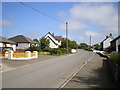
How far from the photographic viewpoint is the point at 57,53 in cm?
3575

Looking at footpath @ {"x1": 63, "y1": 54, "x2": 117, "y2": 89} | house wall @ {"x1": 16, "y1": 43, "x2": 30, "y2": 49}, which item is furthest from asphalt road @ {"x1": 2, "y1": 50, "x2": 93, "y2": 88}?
house wall @ {"x1": 16, "y1": 43, "x2": 30, "y2": 49}

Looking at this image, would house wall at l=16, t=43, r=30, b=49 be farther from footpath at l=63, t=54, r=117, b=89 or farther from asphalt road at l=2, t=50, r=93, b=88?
footpath at l=63, t=54, r=117, b=89

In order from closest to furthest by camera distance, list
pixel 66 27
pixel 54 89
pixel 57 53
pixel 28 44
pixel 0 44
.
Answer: pixel 54 89, pixel 0 44, pixel 57 53, pixel 66 27, pixel 28 44

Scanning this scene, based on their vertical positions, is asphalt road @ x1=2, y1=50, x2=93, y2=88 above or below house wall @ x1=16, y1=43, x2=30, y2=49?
below

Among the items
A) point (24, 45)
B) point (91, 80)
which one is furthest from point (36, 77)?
→ point (24, 45)

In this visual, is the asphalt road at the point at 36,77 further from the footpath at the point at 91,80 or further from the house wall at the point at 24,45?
the house wall at the point at 24,45

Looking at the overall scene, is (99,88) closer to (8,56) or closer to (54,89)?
(54,89)

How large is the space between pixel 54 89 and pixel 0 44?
29027 mm

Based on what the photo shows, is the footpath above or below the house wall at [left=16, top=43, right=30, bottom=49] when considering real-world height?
below

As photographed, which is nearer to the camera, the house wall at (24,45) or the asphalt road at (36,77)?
the asphalt road at (36,77)

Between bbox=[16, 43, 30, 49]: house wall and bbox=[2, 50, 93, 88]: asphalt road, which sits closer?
bbox=[2, 50, 93, 88]: asphalt road

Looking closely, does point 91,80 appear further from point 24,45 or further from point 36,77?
point 24,45

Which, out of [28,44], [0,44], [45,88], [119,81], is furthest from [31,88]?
[28,44]

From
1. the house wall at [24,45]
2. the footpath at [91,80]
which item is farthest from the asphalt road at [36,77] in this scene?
the house wall at [24,45]
